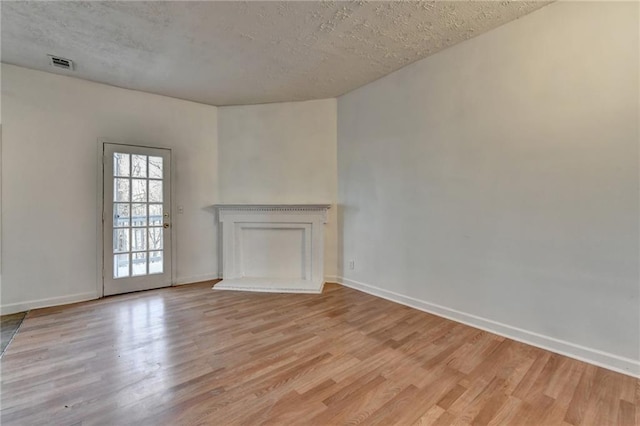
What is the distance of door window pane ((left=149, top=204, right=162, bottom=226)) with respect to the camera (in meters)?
3.95

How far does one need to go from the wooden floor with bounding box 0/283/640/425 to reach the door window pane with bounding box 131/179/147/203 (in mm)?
1556

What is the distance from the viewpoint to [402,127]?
332cm

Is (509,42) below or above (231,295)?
above

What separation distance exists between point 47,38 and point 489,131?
4.18m

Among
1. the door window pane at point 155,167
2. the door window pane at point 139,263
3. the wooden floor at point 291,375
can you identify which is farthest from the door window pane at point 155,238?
the wooden floor at point 291,375

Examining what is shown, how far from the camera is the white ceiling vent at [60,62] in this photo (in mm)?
2959

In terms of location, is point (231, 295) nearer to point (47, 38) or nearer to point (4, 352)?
point (4, 352)

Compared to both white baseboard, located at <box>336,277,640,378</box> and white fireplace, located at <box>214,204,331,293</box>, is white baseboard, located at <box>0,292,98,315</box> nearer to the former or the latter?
white fireplace, located at <box>214,204,331,293</box>

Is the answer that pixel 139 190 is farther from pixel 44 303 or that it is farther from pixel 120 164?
pixel 44 303

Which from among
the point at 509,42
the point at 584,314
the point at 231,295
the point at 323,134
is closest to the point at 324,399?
the point at 584,314

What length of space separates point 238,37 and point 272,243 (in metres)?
2.70

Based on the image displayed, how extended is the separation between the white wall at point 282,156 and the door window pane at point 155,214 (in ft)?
2.97

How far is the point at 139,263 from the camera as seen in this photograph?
3850mm

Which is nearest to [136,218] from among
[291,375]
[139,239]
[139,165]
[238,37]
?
[139,239]
